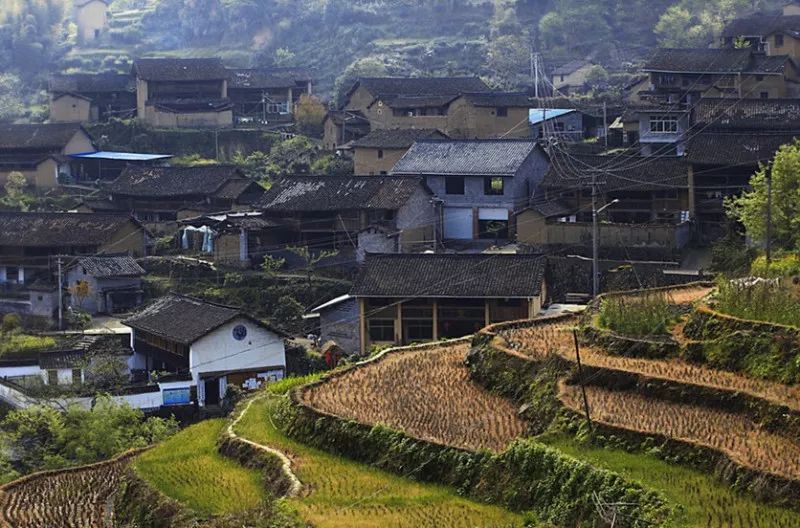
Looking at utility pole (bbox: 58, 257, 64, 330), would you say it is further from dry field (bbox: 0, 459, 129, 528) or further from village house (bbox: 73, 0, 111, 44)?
village house (bbox: 73, 0, 111, 44)

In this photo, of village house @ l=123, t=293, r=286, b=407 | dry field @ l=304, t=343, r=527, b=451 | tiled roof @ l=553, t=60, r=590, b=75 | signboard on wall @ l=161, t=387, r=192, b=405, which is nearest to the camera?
dry field @ l=304, t=343, r=527, b=451

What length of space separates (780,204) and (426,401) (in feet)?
59.1

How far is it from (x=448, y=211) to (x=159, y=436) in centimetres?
1957

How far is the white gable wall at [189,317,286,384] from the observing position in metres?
37.4

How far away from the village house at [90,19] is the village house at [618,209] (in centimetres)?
5804

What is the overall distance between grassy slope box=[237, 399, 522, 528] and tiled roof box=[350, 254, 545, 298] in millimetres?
16256

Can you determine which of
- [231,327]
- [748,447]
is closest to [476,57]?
[231,327]

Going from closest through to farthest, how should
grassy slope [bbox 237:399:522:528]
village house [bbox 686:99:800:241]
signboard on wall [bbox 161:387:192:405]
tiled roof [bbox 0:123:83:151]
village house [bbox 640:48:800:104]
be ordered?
1. grassy slope [bbox 237:399:522:528]
2. signboard on wall [bbox 161:387:192:405]
3. village house [bbox 686:99:800:241]
4. village house [bbox 640:48:800:104]
5. tiled roof [bbox 0:123:83:151]

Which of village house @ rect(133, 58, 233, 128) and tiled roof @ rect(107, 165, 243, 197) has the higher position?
village house @ rect(133, 58, 233, 128)

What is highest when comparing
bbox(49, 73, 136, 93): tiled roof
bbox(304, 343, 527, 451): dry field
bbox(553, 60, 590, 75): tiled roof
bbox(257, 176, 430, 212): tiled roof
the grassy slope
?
bbox(553, 60, 590, 75): tiled roof

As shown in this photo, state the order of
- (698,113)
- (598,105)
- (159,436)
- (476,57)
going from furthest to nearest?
(476,57)
(598,105)
(698,113)
(159,436)

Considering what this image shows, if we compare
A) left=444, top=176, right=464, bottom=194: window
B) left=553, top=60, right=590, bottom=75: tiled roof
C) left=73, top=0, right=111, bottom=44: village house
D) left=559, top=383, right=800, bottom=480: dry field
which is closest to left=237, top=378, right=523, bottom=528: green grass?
left=559, top=383, right=800, bottom=480: dry field

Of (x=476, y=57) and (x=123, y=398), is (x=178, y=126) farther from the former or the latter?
(x=123, y=398)

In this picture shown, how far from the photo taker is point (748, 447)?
17.9 m
